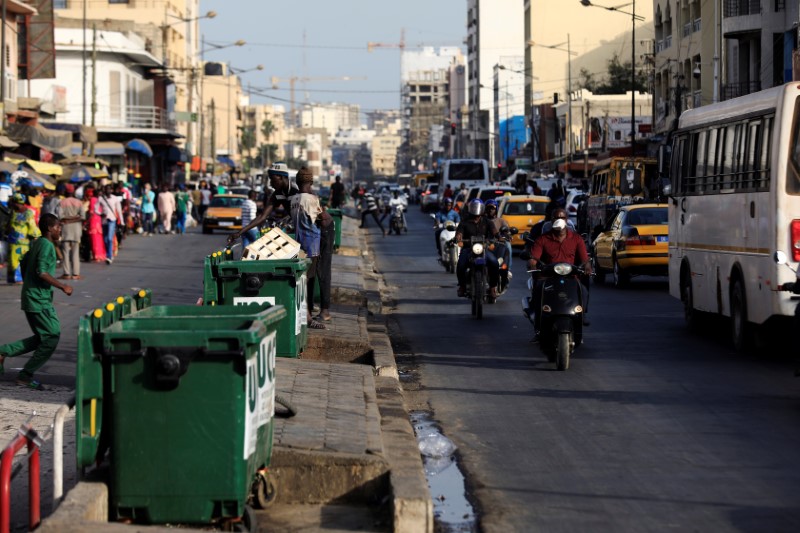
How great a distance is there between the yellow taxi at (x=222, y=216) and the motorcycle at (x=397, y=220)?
5.78 metres

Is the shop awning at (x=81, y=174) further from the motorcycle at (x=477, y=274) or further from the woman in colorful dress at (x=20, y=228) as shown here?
the motorcycle at (x=477, y=274)

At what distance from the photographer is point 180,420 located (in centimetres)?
655

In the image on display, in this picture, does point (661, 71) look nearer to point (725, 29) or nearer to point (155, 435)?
point (725, 29)

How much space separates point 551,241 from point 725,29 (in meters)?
35.4

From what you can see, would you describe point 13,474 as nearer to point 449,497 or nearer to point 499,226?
point 449,497

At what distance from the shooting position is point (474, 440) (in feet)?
32.3

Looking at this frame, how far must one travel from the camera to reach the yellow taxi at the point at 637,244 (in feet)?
78.3

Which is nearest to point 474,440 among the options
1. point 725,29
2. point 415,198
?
point 725,29

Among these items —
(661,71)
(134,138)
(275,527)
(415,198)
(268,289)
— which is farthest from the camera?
(415,198)

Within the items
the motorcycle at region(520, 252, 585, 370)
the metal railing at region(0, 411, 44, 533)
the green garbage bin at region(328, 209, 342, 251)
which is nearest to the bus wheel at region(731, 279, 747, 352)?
Answer: the motorcycle at region(520, 252, 585, 370)

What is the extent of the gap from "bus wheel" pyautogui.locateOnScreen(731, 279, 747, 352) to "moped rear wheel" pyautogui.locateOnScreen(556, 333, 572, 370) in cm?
240

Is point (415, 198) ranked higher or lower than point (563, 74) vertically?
lower

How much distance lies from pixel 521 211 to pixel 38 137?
1402cm

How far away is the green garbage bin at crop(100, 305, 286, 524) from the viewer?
6.49m
